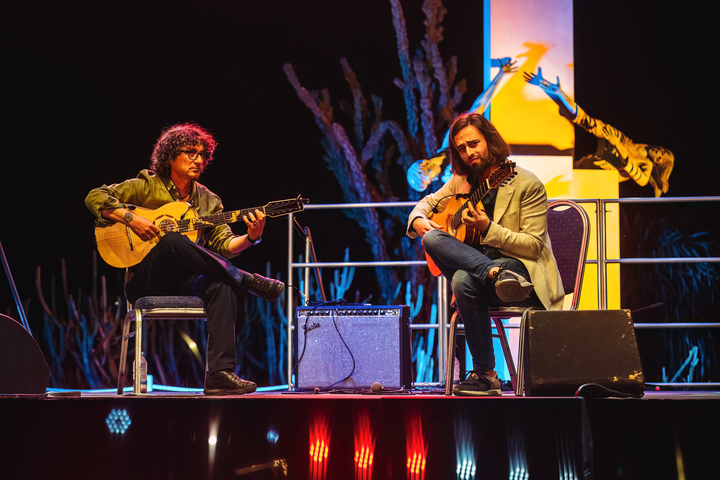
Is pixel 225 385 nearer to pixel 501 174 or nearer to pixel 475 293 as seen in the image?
pixel 475 293

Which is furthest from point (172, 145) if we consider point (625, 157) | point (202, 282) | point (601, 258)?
point (625, 157)

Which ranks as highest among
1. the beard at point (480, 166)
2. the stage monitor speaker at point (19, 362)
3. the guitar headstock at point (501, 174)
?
the beard at point (480, 166)

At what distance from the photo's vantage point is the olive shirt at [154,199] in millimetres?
2938

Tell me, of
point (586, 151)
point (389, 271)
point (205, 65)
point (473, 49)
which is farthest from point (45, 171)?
point (586, 151)

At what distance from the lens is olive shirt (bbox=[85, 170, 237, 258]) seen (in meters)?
2.94

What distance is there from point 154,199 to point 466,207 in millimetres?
1349

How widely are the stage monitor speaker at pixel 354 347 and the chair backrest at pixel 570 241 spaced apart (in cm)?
69

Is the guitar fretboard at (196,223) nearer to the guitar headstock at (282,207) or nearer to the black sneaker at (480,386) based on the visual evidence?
the guitar headstock at (282,207)

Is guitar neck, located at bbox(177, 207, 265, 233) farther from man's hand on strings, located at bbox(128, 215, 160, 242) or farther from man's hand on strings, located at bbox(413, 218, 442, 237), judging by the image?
man's hand on strings, located at bbox(413, 218, 442, 237)

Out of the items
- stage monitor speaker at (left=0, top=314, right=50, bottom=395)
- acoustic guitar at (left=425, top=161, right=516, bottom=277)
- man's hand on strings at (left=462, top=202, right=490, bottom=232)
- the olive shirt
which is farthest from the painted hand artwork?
stage monitor speaker at (left=0, top=314, right=50, bottom=395)

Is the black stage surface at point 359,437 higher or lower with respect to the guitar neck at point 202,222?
lower

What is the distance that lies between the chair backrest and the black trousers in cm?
122

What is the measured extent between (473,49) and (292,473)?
4377 millimetres

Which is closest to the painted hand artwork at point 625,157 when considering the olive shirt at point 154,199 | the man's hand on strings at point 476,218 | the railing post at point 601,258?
the railing post at point 601,258
